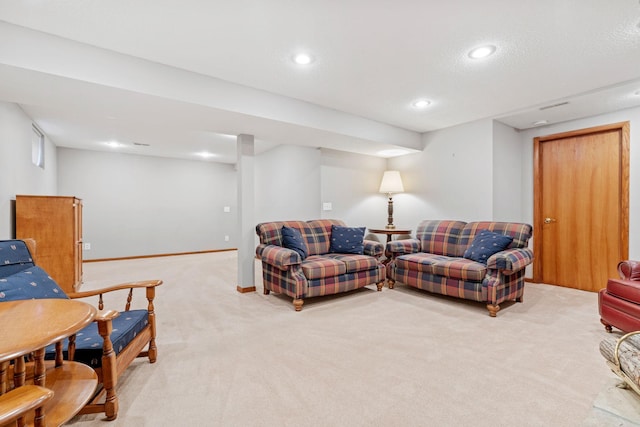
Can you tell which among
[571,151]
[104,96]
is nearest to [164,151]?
[104,96]

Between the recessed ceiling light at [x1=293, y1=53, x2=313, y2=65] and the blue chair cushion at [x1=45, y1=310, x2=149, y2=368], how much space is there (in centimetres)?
228

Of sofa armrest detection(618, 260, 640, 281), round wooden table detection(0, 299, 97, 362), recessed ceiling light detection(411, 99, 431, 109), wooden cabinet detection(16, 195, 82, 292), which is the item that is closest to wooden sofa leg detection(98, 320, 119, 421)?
round wooden table detection(0, 299, 97, 362)

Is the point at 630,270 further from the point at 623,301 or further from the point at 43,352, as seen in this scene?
the point at 43,352

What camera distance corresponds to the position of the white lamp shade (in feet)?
16.8

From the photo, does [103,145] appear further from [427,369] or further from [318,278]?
[427,369]

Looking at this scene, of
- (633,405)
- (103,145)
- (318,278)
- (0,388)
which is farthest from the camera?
(103,145)

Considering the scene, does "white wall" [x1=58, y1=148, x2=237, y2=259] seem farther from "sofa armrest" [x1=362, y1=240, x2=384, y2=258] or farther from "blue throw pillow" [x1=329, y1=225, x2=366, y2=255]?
"sofa armrest" [x1=362, y1=240, x2=384, y2=258]

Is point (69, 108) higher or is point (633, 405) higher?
point (69, 108)

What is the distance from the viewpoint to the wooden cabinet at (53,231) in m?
3.41

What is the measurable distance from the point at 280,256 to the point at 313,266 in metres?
0.38

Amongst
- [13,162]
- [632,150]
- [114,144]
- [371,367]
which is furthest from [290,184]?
[632,150]

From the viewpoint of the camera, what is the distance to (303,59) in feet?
8.41

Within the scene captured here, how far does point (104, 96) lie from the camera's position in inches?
102

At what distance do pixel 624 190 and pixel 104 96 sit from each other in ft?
18.5
